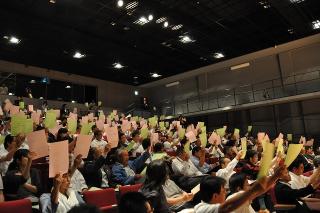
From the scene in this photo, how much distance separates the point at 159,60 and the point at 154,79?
3700mm

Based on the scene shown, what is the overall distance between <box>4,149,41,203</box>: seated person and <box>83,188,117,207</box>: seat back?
1.84ft

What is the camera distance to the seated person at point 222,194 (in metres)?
1.63

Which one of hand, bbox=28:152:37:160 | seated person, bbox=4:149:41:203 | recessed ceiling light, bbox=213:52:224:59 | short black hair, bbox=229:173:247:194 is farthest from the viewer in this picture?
recessed ceiling light, bbox=213:52:224:59

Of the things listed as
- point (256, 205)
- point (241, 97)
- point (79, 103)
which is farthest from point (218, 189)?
point (79, 103)

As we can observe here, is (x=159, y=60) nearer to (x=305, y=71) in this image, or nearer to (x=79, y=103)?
(x=79, y=103)

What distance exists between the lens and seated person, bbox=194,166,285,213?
163 centimetres

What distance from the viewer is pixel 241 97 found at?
48.9 ft

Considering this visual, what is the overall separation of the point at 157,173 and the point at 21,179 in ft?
4.98

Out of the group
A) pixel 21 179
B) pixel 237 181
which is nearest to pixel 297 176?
pixel 237 181

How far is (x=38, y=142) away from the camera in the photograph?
3371 mm

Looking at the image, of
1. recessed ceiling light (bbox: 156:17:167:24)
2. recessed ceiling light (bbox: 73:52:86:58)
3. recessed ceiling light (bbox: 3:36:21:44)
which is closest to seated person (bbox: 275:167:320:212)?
recessed ceiling light (bbox: 156:17:167:24)

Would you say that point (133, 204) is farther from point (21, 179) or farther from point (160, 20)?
point (160, 20)

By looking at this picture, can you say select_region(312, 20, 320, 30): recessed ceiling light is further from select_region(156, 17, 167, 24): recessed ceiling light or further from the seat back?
the seat back

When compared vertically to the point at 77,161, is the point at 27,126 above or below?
above
